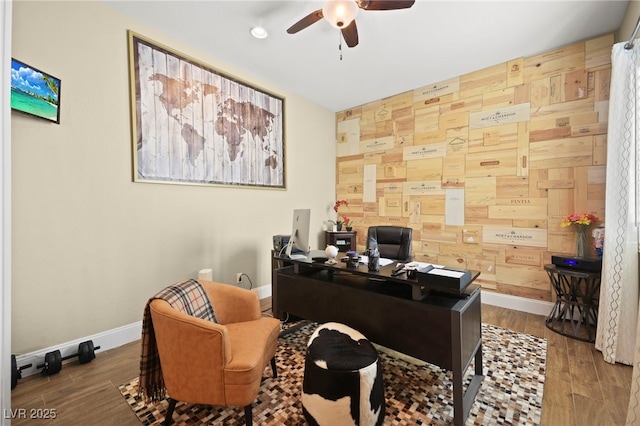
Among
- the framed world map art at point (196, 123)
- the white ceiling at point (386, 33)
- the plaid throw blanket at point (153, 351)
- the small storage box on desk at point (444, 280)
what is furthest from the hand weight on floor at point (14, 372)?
the white ceiling at point (386, 33)

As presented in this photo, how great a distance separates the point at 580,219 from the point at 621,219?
48 centimetres

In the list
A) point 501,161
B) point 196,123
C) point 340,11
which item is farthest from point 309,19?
point 501,161

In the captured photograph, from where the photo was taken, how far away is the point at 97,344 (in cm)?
226

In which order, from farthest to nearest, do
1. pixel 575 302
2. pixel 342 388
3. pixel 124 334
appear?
pixel 575 302, pixel 124 334, pixel 342 388

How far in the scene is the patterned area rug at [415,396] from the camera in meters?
1.53

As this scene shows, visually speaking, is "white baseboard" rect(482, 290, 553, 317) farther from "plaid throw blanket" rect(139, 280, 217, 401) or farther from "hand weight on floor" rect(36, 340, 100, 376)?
"hand weight on floor" rect(36, 340, 100, 376)

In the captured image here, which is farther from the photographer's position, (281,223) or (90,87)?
(281,223)

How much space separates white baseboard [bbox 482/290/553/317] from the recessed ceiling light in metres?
3.94

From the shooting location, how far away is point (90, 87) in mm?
2215

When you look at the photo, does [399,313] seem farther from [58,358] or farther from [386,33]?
[386,33]

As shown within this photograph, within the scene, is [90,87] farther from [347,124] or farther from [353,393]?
[347,124]

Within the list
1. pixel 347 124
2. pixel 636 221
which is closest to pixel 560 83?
pixel 636 221

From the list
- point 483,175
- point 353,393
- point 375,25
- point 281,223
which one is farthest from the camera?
point 281,223

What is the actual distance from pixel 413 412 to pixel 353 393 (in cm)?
53
